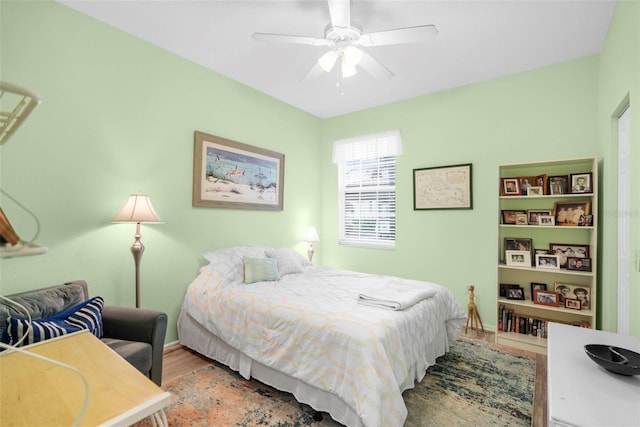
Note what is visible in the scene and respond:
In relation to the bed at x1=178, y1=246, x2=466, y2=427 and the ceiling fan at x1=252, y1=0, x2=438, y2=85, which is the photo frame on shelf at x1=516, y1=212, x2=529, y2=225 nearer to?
the bed at x1=178, y1=246, x2=466, y2=427

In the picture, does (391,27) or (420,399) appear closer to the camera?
(420,399)

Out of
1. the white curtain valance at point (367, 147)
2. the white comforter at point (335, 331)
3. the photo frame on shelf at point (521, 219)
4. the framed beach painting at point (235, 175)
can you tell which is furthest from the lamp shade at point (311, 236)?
the photo frame on shelf at point (521, 219)

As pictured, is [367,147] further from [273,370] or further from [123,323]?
[123,323]

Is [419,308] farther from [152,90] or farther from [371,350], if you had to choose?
[152,90]

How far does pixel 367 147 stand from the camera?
14.4 feet

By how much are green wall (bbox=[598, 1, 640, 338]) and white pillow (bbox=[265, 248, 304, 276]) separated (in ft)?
8.67

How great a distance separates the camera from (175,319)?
9.84 feet

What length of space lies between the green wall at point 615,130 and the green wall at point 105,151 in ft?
10.8

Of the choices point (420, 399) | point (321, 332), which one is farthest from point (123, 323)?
point (420, 399)

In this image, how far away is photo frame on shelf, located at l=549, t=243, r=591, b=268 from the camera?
292 cm

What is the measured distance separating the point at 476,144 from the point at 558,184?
0.93 meters

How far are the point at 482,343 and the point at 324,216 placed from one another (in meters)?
2.65

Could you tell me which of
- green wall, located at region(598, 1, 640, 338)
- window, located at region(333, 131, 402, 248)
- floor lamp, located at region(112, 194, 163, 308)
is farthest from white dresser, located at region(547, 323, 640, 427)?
window, located at region(333, 131, 402, 248)

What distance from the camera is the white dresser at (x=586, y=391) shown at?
0.99m
